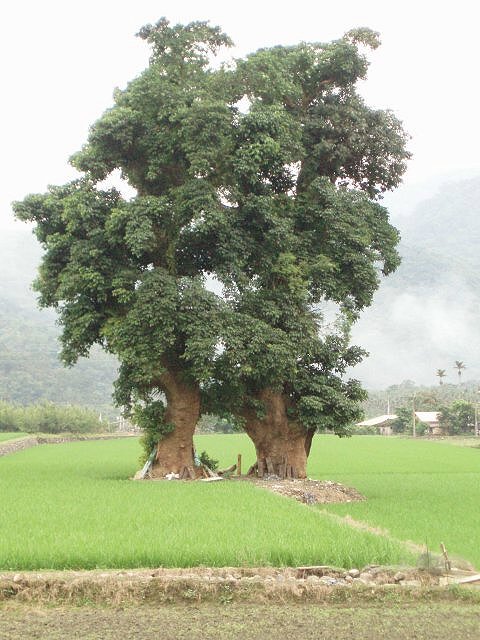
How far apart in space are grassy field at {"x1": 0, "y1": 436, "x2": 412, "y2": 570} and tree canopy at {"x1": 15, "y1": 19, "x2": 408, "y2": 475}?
4.63 metres

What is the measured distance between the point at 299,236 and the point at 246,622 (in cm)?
1568

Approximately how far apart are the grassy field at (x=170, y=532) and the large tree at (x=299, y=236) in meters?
5.22

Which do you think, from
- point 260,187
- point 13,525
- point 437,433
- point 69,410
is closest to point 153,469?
point 260,187

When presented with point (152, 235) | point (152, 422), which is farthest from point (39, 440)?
point (152, 235)

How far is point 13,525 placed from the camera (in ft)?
38.2

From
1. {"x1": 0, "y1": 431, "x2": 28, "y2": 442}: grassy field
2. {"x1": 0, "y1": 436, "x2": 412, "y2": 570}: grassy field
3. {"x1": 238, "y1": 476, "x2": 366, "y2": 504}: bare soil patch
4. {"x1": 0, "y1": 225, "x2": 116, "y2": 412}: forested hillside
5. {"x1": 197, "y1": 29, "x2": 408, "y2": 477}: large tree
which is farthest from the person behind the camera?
{"x1": 0, "y1": 225, "x2": 116, "y2": 412}: forested hillside

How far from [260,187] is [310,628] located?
14.8m

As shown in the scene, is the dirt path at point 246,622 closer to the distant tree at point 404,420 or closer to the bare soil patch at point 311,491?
the bare soil patch at point 311,491

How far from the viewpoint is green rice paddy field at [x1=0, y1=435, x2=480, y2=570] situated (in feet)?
30.9

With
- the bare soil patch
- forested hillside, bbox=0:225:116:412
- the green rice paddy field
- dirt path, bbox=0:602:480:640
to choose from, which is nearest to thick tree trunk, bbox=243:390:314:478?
the bare soil patch

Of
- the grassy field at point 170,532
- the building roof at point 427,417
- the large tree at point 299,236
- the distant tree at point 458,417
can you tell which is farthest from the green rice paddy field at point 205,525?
the building roof at point 427,417

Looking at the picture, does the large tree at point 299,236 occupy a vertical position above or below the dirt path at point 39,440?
above

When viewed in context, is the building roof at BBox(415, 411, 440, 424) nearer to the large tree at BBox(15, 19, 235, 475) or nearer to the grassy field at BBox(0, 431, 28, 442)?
the grassy field at BBox(0, 431, 28, 442)

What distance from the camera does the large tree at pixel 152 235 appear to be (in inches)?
778
